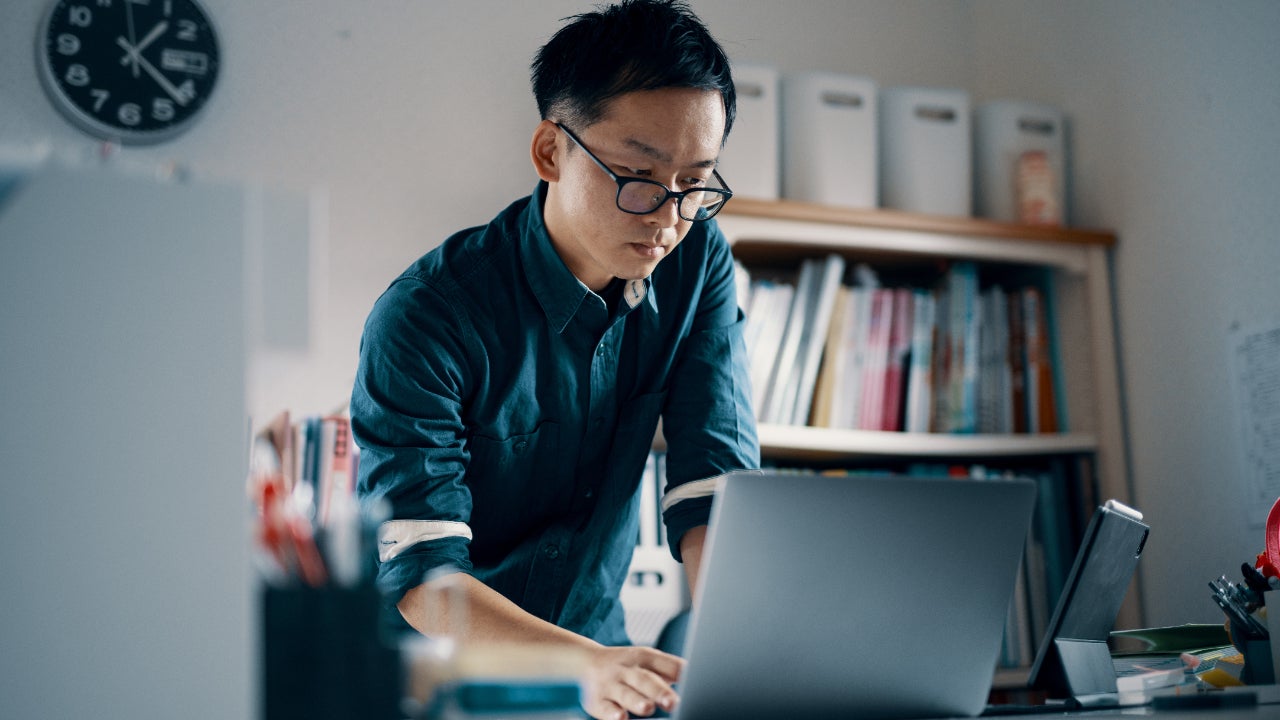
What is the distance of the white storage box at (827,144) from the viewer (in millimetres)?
2186

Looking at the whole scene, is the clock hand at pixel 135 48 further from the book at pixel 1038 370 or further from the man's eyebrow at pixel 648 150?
the book at pixel 1038 370

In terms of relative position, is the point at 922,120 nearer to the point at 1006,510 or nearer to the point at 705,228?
the point at 705,228

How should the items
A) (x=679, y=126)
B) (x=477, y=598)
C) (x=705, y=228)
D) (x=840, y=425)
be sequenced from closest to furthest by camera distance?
1. (x=477, y=598)
2. (x=679, y=126)
3. (x=705, y=228)
4. (x=840, y=425)

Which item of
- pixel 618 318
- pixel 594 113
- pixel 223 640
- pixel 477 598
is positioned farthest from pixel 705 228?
pixel 223 640

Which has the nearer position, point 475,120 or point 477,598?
point 477,598

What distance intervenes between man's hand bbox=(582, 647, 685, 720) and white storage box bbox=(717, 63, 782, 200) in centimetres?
134

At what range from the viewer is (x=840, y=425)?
212cm

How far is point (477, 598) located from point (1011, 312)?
5.03 feet

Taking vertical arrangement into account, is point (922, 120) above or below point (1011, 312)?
above

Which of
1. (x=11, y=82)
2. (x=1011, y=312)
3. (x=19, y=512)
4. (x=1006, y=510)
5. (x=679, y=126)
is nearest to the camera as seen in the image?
(x=19, y=512)

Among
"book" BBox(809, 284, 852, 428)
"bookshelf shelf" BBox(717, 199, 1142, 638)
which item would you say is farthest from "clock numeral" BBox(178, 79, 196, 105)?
"book" BBox(809, 284, 852, 428)

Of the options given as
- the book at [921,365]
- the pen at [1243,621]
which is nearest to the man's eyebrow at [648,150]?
the pen at [1243,621]

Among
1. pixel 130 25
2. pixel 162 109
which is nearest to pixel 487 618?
pixel 162 109

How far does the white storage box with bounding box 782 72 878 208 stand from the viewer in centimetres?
219
